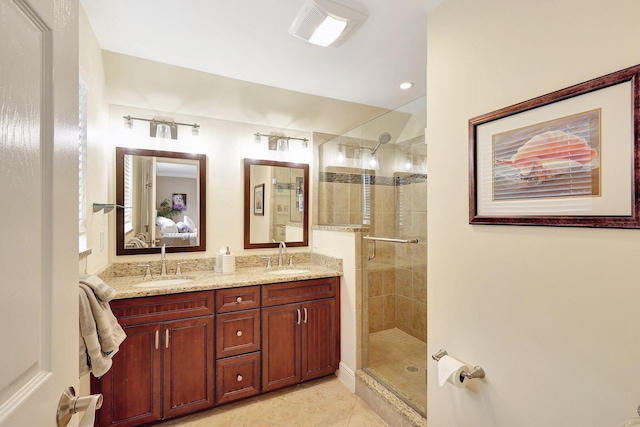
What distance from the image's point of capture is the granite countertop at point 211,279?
1.89 m

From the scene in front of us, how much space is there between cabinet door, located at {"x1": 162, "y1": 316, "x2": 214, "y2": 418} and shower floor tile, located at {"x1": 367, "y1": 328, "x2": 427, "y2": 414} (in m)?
1.24

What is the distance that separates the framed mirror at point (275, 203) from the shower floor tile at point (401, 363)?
47.3 inches

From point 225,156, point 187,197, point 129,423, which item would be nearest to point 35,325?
point 129,423

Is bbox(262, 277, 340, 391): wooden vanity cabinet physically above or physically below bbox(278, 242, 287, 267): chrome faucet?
below

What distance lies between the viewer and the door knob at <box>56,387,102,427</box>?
590 mm

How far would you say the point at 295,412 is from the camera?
2.06 meters

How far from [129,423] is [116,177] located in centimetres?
172

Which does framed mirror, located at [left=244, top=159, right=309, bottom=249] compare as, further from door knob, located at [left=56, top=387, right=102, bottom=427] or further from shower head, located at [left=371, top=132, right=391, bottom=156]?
door knob, located at [left=56, top=387, right=102, bottom=427]

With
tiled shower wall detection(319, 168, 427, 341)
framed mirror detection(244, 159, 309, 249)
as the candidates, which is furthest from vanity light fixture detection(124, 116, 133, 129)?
tiled shower wall detection(319, 168, 427, 341)

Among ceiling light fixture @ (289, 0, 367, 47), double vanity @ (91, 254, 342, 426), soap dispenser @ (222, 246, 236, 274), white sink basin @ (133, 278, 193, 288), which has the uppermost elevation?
ceiling light fixture @ (289, 0, 367, 47)

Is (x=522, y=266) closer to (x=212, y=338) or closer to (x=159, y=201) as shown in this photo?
(x=212, y=338)

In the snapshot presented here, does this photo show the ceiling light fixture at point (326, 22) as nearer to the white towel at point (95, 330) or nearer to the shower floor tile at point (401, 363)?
the white towel at point (95, 330)

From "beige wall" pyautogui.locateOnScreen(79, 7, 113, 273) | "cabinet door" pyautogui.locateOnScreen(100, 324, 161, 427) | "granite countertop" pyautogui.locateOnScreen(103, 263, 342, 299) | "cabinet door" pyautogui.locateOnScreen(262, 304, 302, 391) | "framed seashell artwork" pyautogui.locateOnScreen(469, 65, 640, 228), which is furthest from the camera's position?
"cabinet door" pyautogui.locateOnScreen(262, 304, 302, 391)

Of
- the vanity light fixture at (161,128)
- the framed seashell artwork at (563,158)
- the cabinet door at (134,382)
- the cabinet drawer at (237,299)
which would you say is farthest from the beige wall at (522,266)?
the vanity light fixture at (161,128)
